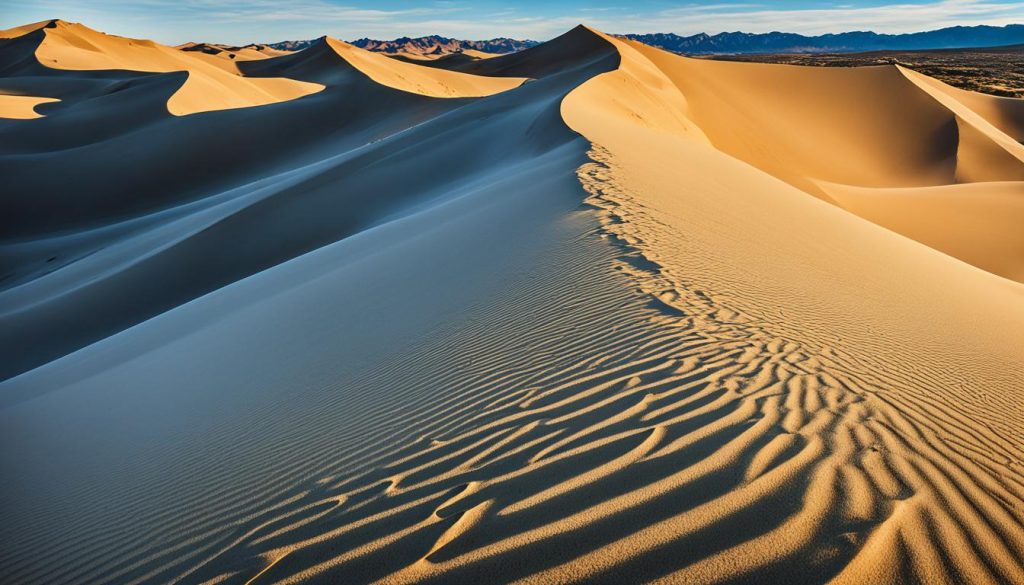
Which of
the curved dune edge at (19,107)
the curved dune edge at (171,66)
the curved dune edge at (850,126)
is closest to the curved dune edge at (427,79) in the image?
the curved dune edge at (171,66)

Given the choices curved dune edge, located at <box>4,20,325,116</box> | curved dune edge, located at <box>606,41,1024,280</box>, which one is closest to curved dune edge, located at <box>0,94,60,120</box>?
curved dune edge, located at <box>4,20,325,116</box>

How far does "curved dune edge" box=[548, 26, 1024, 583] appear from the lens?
2.22 m

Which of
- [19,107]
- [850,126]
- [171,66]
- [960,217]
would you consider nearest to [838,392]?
[960,217]

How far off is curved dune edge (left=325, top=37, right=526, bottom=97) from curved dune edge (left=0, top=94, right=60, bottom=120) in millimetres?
19621

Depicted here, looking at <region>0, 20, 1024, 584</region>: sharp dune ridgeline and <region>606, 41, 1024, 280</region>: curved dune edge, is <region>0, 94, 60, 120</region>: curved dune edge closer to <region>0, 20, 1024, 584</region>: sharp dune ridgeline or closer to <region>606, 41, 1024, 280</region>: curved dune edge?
<region>0, 20, 1024, 584</region>: sharp dune ridgeline

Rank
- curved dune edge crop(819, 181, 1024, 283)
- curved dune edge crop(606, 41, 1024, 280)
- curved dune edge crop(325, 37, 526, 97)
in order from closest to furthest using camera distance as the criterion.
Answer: curved dune edge crop(819, 181, 1024, 283) → curved dune edge crop(606, 41, 1024, 280) → curved dune edge crop(325, 37, 526, 97)

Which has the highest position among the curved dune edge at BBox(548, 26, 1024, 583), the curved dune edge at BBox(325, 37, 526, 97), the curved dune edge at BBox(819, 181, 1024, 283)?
the curved dune edge at BBox(325, 37, 526, 97)

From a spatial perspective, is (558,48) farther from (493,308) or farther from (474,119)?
(493,308)

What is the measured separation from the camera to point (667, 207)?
7613 millimetres

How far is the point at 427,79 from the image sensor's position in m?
51.2

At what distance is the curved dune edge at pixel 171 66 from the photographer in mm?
37000

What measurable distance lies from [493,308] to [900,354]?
9.34 feet

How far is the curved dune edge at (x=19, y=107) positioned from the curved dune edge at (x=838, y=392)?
129ft

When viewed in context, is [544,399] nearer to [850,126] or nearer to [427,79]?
[850,126]
